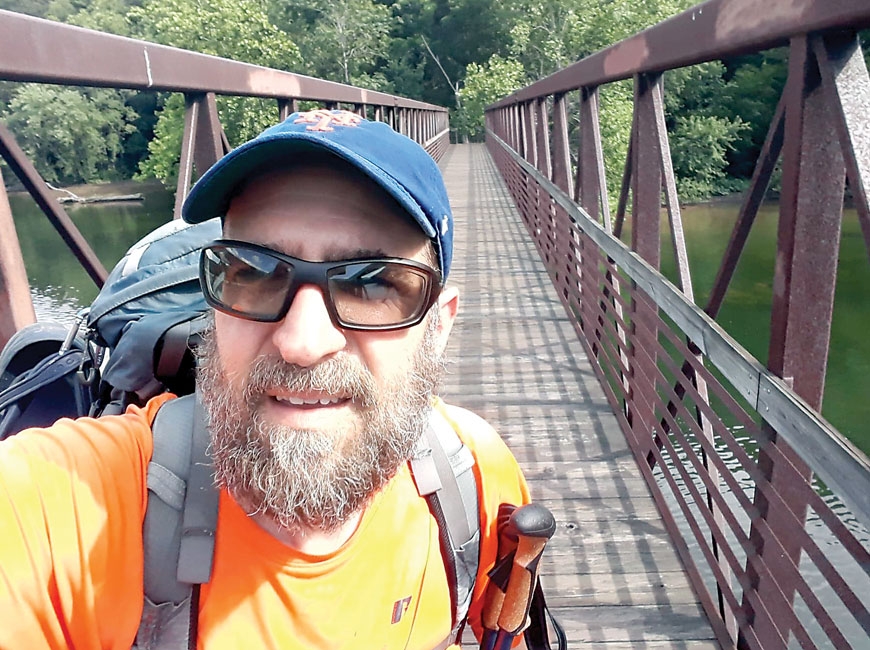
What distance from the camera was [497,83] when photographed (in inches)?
1250

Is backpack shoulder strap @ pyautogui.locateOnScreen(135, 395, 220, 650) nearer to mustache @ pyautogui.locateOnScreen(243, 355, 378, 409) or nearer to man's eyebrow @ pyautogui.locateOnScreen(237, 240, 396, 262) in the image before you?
mustache @ pyautogui.locateOnScreen(243, 355, 378, 409)

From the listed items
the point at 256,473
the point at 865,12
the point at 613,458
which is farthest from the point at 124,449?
the point at 613,458

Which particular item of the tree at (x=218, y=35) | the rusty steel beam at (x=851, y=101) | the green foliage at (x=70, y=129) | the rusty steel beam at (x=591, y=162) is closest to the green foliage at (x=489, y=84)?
the tree at (x=218, y=35)

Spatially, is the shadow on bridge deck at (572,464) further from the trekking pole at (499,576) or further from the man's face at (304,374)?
the man's face at (304,374)

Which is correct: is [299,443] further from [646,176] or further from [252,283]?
[646,176]

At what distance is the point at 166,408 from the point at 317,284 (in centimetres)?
35

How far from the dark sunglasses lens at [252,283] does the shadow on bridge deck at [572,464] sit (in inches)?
76.0

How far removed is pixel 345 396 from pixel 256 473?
177 millimetres

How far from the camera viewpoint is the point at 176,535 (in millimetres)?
1075

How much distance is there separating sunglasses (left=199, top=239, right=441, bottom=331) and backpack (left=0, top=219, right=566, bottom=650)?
8.8 inches

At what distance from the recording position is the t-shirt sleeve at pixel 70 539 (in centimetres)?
95

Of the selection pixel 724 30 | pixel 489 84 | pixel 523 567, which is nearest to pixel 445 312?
pixel 523 567

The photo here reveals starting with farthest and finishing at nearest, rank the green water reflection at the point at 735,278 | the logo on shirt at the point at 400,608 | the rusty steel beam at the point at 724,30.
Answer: the green water reflection at the point at 735,278 → the rusty steel beam at the point at 724,30 → the logo on shirt at the point at 400,608

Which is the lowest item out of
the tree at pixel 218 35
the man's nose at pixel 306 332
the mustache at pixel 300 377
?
the mustache at pixel 300 377
